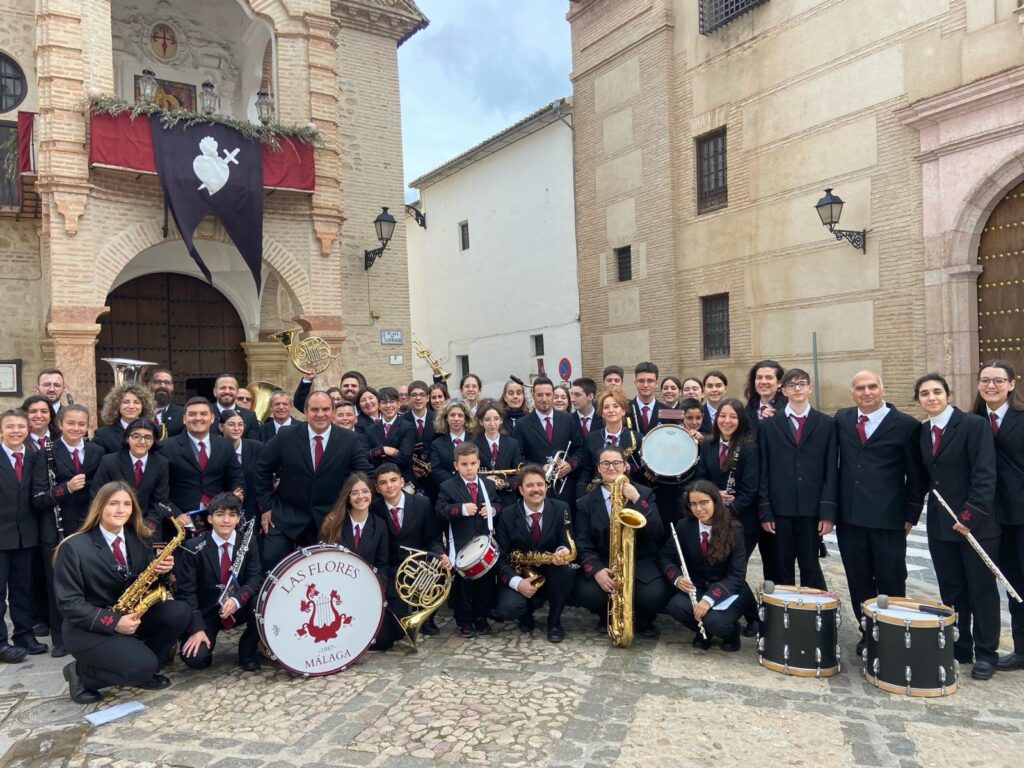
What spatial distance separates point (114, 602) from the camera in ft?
15.6

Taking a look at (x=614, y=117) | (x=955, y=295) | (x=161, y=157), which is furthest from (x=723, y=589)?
(x=614, y=117)

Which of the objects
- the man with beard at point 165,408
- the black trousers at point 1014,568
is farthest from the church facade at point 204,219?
the black trousers at point 1014,568

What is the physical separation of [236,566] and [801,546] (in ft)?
12.7

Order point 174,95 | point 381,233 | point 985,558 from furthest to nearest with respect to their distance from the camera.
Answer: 1. point 381,233
2. point 174,95
3. point 985,558

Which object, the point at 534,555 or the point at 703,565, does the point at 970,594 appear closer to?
the point at 703,565

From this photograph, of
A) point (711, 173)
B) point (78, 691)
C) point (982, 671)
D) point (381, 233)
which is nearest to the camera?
point (982, 671)

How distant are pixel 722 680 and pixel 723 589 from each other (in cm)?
66

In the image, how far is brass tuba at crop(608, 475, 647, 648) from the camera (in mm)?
5336

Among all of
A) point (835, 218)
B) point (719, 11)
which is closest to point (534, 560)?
point (835, 218)

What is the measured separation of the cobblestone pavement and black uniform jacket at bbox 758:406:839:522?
97 centimetres

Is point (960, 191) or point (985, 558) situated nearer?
point (985, 558)

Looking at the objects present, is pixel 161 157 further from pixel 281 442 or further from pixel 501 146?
pixel 501 146

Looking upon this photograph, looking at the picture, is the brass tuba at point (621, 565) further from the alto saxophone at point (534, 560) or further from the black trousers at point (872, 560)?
the black trousers at point (872, 560)

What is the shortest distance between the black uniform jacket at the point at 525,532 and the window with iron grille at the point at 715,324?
32.4 ft
